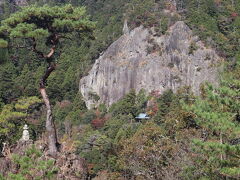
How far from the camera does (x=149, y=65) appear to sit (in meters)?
63.3

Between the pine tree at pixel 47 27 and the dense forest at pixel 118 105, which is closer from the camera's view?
the dense forest at pixel 118 105

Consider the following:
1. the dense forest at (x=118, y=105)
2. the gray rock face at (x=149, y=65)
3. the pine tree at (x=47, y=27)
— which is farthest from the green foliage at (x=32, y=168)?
the gray rock face at (x=149, y=65)

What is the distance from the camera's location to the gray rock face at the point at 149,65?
6131 cm

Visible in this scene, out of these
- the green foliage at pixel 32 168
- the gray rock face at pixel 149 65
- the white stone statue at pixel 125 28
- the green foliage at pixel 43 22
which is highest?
the green foliage at pixel 43 22

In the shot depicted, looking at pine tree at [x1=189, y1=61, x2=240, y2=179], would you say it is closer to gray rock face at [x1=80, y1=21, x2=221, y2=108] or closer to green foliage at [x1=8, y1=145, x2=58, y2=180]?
green foliage at [x1=8, y1=145, x2=58, y2=180]

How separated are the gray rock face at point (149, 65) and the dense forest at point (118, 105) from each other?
61.7 inches

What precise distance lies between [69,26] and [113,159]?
54.6ft

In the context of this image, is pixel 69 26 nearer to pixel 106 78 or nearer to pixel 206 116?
pixel 206 116

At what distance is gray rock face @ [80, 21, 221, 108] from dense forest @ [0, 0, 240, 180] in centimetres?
157

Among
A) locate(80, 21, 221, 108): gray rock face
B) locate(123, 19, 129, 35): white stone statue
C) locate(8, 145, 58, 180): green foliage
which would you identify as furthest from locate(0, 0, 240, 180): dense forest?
locate(80, 21, 221, 108): gray rock face

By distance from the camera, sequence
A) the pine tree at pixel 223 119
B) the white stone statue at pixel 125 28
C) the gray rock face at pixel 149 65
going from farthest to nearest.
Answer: the white stone statue at pixel 125 28 < the gray rock face at pixel 149 65 < the pine tree at pixel 223 119

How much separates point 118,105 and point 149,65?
29.7ft

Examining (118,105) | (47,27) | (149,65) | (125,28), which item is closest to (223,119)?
(47,27)

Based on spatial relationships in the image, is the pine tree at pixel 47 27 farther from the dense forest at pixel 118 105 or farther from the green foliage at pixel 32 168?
the green foliage at pixel 32 168
